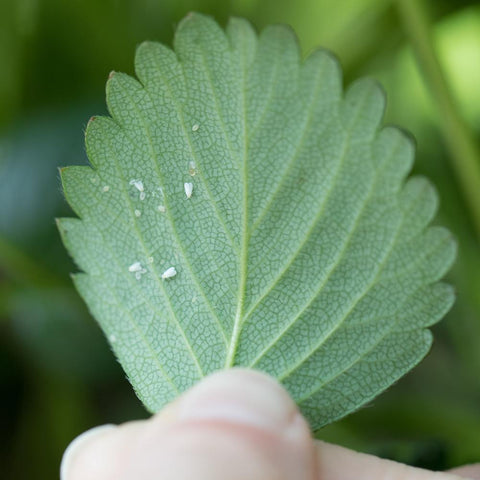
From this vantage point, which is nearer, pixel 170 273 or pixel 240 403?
pixel 240 403

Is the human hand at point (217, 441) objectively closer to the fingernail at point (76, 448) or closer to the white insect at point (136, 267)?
the fingernail at point (76, 448)

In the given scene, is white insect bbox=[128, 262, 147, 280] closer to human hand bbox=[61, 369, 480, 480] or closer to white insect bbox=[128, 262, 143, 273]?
white insect bbox=[128, 262, 143, 273]

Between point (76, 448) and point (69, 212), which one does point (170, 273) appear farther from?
point (69, 212)

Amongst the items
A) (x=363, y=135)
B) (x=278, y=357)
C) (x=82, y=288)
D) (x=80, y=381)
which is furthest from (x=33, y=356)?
(x=363, y=135)

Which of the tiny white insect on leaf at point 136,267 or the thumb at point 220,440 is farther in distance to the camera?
the tiny white insect on leaf at point 136,267

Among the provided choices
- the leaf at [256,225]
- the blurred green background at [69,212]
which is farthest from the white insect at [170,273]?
the blurred green background at [69,212]

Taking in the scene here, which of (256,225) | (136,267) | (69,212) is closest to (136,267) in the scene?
(136,267)
